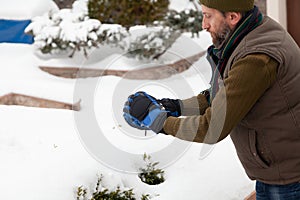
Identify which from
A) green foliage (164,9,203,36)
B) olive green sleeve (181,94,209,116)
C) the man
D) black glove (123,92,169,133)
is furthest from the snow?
green foliage (164,9,203,36)

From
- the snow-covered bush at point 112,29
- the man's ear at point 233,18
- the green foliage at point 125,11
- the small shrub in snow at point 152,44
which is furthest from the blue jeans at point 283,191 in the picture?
the green foliage at point 125,11

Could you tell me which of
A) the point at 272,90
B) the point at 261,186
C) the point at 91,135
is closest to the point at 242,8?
the point at 272,90

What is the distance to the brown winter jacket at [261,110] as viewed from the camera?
1.75 meters

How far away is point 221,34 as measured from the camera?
1.93 metres

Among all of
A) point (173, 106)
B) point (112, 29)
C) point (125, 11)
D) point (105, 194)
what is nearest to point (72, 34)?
point (112, 29)

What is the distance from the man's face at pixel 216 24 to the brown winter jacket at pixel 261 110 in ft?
0.34

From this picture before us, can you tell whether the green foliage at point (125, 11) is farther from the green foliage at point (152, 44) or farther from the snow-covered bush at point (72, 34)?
the green foliage at point (152, 44)

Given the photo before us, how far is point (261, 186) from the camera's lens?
218cm

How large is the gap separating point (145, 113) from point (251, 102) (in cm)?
43

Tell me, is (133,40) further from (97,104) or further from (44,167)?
(44,167)

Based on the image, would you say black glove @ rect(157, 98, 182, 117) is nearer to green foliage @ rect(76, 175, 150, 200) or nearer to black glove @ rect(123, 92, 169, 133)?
black glove @ rect(123, 92, 169, 133)

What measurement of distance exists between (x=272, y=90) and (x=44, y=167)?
1.68 meters

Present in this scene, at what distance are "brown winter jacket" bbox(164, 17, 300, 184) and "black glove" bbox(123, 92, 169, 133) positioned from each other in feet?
0.14

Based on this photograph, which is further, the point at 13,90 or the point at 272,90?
the point at 13,90
